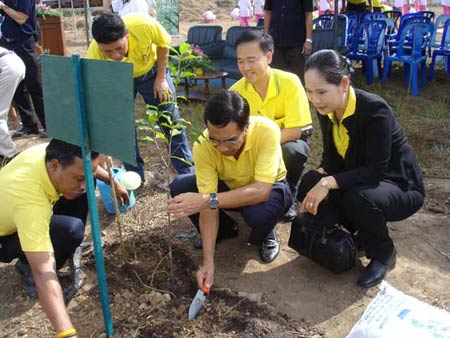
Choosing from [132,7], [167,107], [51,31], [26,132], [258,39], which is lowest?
[26,132]

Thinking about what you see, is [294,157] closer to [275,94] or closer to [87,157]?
[275,94]

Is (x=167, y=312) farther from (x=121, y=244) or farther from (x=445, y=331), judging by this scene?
(x=445, y=331)

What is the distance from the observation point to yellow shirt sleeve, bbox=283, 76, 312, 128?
293cm

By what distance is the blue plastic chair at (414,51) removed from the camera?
21.5 feet

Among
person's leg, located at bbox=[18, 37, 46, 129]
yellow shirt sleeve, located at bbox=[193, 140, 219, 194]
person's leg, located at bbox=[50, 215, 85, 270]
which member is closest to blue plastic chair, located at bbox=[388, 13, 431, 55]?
person's leg, located at bbox=[18, 37, 46, 129]

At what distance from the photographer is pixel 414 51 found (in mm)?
6707

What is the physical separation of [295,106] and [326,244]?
0.90 metres

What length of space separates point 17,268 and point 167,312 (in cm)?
85

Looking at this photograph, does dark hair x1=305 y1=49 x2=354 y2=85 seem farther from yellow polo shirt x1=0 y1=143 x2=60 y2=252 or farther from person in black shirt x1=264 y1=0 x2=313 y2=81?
person in black shirt x1=264 y1=0 x2=313 y2=81

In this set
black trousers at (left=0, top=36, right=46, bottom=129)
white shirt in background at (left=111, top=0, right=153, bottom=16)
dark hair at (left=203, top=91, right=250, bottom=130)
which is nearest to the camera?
dark hair at (left=203, top=91, right=250, bottom=130)

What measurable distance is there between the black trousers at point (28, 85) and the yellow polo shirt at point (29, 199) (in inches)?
117

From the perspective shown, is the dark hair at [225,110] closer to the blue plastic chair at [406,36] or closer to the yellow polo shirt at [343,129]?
the yellow polo shirt at [343,129]

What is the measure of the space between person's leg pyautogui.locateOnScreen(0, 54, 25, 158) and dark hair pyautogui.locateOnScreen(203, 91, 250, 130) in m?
2.57

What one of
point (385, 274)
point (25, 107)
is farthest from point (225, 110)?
point (25, 107)
